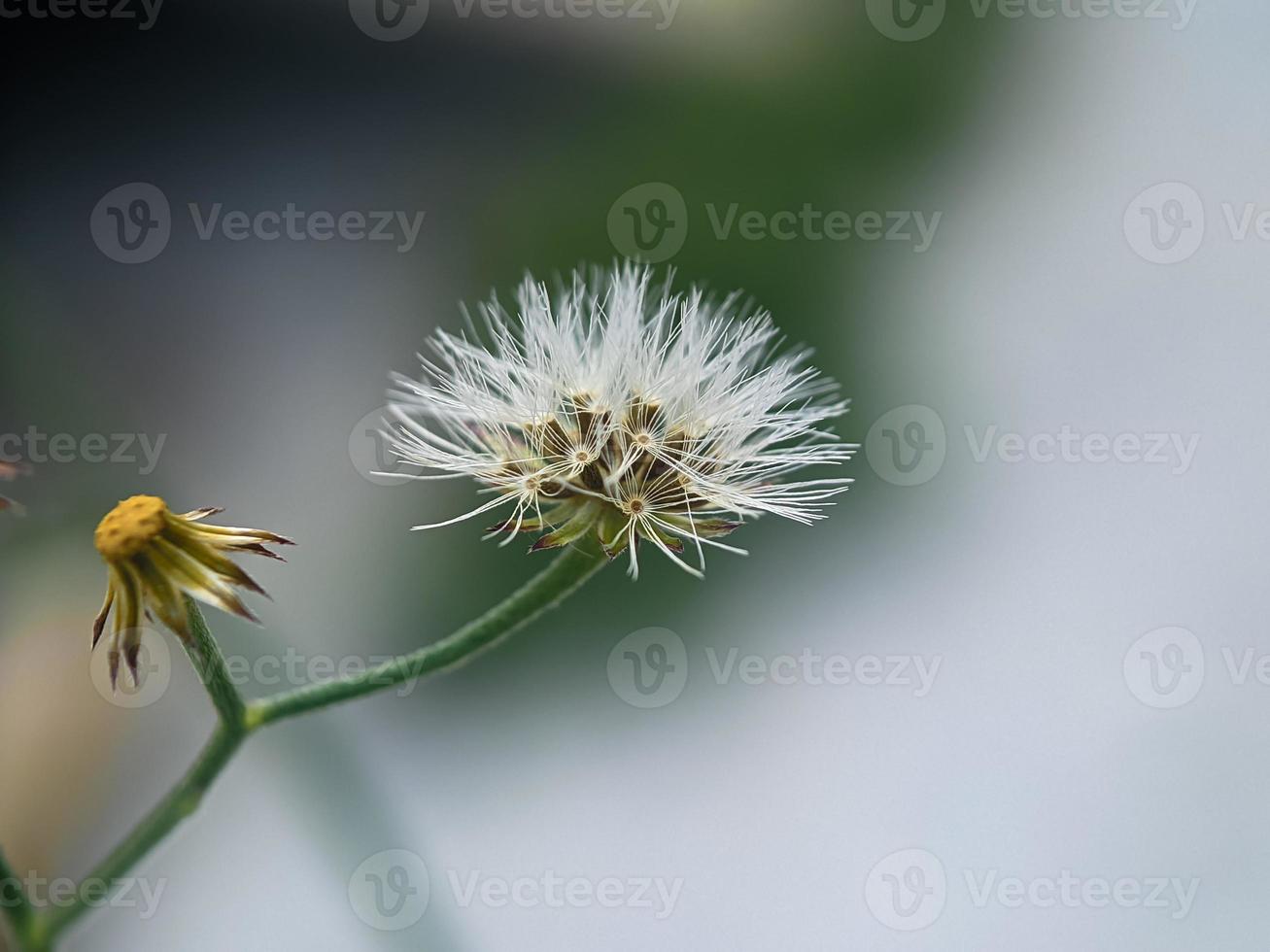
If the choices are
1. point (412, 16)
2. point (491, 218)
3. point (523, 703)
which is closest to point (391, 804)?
point (523, 703)

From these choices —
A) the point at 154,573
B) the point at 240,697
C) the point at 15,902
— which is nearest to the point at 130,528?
the point at 154,573

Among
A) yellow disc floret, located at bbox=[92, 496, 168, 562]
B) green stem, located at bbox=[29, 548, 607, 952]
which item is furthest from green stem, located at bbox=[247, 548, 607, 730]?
yellow disc floret, located at bbox=[92, 496, 168, 562]

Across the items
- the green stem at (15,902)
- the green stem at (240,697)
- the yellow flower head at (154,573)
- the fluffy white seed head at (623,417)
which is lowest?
the green stem at (15,902)

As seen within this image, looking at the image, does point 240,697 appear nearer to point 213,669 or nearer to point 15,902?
point 213,669

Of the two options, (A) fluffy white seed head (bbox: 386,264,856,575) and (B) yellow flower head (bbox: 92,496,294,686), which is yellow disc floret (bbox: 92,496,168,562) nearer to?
(B) yellow flower head (bbox: 92,496,294,686)

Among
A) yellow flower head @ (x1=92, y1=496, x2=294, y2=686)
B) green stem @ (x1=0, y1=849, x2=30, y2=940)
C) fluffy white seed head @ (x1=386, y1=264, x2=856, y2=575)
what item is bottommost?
green stem @ (x1=0, y1=849, x2=30, y2=940)

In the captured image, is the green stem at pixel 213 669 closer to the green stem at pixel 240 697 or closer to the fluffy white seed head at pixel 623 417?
the green stem at pixel 240 697

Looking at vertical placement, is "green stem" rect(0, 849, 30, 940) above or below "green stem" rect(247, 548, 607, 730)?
below

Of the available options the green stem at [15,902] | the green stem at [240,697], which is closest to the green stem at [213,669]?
the green stem at [240,697]
